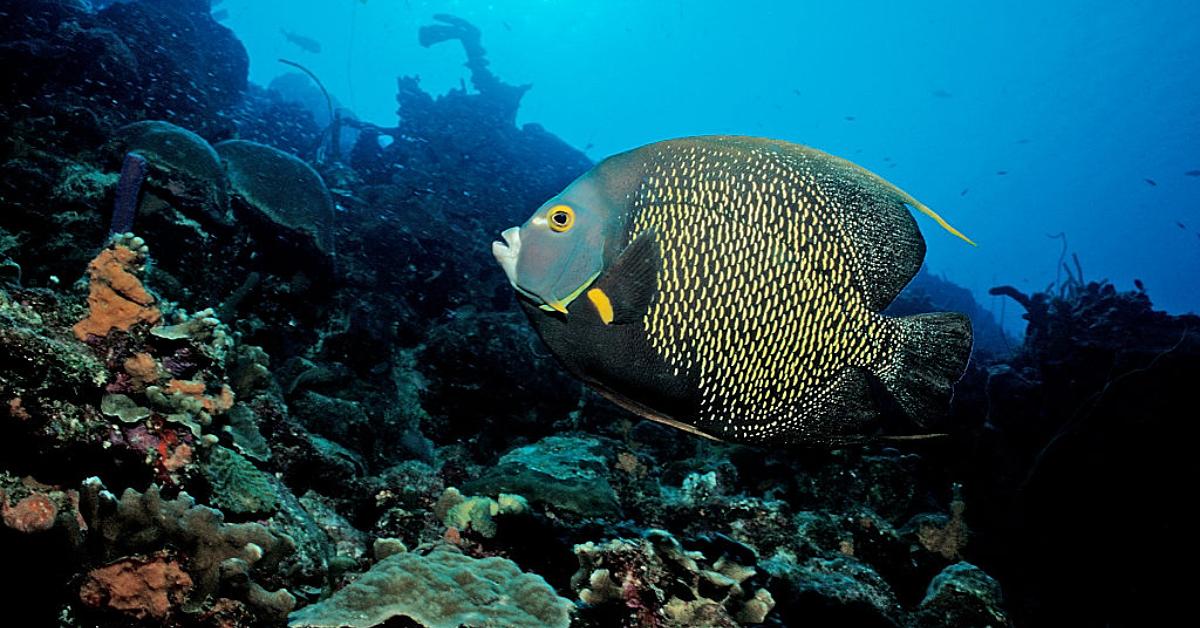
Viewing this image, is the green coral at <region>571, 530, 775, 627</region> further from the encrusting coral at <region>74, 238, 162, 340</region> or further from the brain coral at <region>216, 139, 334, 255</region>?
the brain coral at <region>216, 139, 334, 255</region>

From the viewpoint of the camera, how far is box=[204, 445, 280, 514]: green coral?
8.67ft

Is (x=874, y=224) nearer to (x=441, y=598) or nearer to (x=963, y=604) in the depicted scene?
(x=441, y=598)

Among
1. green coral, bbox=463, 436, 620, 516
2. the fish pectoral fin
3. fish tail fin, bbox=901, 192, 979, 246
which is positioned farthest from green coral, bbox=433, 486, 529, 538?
fish tail fin, bbox=901, 192, 979, 246

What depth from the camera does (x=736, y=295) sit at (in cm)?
147

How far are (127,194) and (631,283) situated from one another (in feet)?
17.9

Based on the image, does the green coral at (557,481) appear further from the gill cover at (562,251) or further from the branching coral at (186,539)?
the gill cover at (562,251)

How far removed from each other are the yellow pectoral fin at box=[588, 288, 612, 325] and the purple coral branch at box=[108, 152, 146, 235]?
5.10 m

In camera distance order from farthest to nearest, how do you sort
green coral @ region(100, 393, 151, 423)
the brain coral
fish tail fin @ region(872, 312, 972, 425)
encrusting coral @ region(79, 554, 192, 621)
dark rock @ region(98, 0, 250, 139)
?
dark rock @ region(98, 0, 250, 139), the brain coral, green coral @ region(100, 393, 151, 423), encrusting coral @ region(79, 554, 192, 621), fish tail fin @ region(872, 312, 972, 425)

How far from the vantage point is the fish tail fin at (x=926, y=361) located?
1.54 metres

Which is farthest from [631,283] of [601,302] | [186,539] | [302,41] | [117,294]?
[302,41]

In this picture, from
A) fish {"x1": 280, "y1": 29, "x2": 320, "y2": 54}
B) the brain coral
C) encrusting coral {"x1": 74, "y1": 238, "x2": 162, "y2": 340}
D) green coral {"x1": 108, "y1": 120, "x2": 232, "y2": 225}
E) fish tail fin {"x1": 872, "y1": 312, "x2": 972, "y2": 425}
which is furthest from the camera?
fish {"x1": 280, "y1": 29, "x2": 320, "y2": 54}

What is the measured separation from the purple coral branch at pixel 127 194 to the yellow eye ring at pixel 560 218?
4.99 metres

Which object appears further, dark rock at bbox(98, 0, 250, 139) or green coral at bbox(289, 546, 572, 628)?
dark rock at bbox(98, 0, 250, 139)

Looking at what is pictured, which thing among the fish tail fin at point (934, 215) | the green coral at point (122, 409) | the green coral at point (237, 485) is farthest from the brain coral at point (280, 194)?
the fish tail fin at point (934, 215)
